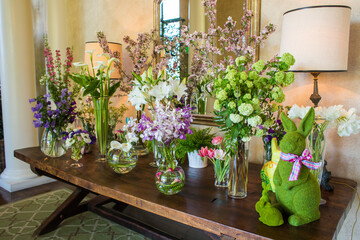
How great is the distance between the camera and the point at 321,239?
974 mm

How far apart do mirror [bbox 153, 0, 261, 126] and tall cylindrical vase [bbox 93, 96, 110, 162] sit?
75 centimetres

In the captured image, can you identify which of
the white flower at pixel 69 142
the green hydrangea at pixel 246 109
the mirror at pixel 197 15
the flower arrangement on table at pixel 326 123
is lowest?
the white flower at pixel 69 142

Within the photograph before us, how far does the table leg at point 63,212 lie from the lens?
7.65 ft

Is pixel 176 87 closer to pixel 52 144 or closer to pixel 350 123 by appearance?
pixel 350 123

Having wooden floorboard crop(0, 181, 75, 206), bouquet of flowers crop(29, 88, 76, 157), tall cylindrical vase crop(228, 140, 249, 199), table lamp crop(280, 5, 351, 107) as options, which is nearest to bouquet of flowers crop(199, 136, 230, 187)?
tall cylindrical vase crop(228, 140, 249, 199)

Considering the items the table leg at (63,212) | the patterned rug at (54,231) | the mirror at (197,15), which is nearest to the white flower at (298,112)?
the mirror at (197,15)

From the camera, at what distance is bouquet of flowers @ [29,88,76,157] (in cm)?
198

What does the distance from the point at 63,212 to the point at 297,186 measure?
2.05 metres

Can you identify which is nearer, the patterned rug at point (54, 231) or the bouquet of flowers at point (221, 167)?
the bouquet of flowers at point (221, 167)

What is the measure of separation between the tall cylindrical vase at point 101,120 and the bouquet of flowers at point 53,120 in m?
0.28

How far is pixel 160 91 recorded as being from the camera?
1484 millimetres

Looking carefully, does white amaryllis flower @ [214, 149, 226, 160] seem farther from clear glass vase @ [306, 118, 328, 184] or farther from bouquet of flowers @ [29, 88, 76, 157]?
bouquet of flowers @ [29, 88, 76, 157]

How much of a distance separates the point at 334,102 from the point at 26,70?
325 cm

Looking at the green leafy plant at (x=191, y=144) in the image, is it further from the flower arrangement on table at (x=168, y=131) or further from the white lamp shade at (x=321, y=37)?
the white lamp shade at (x=321, y=37)
